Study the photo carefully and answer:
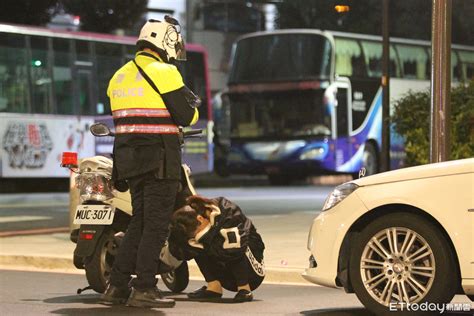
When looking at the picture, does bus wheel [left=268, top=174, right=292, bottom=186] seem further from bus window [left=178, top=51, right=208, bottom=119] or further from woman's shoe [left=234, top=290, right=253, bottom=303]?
woman's shoe [left=234, top=290, right=253, bottom=303]

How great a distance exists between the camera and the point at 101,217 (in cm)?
817

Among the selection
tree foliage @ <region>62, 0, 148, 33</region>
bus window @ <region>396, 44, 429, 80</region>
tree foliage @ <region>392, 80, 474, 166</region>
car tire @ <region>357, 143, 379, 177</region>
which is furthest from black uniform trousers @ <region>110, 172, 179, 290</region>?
tree foliage @ <region>62, 0, 148, 33</region>

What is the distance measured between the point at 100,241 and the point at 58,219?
8.98m

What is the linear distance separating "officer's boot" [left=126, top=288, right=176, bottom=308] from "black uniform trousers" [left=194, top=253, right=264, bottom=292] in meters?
0.64

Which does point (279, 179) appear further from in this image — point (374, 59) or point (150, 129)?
point (150, 129)

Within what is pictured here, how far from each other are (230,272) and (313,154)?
2206 centimetres

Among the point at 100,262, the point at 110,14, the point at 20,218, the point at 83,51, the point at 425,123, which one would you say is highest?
the point at 110,14

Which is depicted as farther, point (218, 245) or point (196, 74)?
point (196, 74)

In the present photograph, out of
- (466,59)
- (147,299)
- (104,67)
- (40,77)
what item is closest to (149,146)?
(147,299)

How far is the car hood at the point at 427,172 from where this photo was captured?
6.96 metres

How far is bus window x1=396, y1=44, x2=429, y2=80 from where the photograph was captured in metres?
32.5

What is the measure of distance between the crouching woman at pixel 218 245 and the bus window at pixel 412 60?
24716mm

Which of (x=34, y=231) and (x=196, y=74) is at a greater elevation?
(x=196, y=74)

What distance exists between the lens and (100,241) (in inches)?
326
